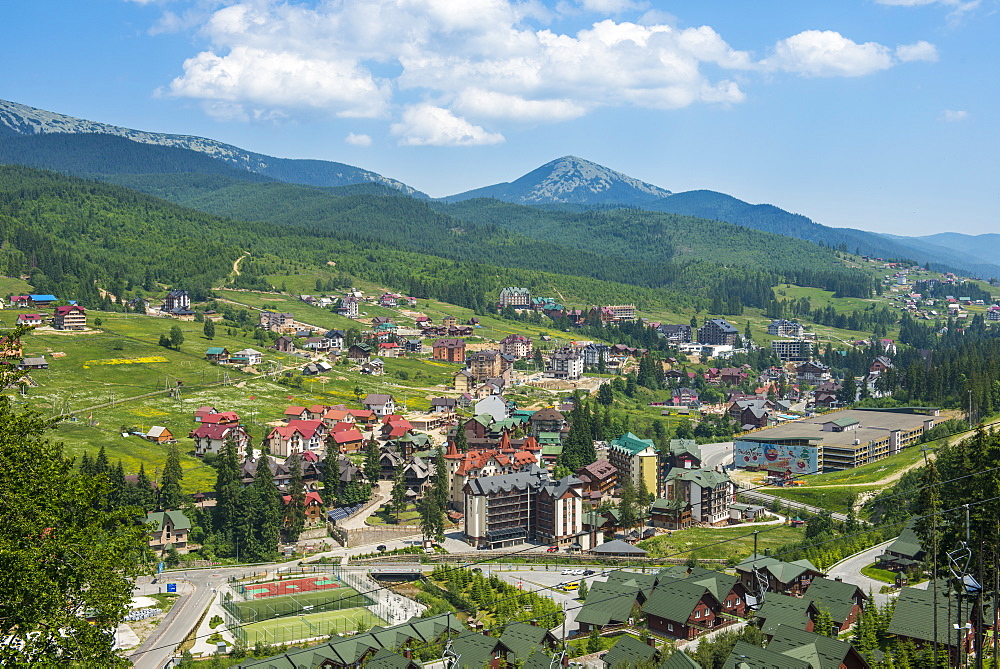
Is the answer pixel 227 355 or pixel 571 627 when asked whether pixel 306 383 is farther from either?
pixel 571 627

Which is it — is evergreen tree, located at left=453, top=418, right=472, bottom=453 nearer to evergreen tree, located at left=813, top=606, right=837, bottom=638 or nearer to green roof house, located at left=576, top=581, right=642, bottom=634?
green roof house, located at left=576, top=581, right=642, bottom=634

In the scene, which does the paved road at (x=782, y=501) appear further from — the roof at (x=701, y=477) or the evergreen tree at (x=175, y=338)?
the evergreen tree at (x=175, y=338)

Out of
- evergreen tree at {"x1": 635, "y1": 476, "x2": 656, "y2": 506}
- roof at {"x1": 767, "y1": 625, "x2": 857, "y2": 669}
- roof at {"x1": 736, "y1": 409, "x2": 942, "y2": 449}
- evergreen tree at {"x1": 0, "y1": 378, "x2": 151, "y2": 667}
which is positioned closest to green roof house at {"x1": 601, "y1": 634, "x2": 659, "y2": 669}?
roof at {"x1": 767, "y1": 625, "x2": 857, "y2": 669}

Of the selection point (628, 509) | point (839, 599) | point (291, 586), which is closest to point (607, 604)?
point (839, 599)

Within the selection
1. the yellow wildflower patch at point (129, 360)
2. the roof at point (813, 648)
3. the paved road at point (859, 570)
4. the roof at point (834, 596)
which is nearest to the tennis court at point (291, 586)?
the roof at point (834, 596)

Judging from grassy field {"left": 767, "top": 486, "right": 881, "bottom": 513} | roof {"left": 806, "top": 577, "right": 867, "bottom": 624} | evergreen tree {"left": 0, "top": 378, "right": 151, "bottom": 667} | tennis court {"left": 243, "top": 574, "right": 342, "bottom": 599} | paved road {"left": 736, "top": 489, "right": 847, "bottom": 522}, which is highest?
evergreen tree {"left": 0, "top": 378, "right": 151, "bottom": 667}

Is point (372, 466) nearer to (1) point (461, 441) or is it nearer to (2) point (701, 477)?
(1) point (461, 441)

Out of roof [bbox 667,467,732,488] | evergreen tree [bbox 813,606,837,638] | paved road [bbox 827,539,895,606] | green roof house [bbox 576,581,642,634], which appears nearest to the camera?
evergreen tree [bbox 813,606,837,638]
